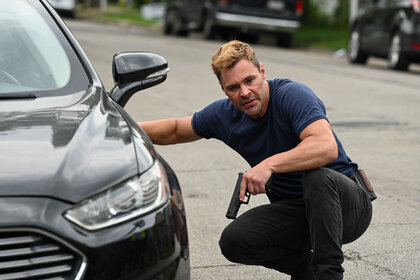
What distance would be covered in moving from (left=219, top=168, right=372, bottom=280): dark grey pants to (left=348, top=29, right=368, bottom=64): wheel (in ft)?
48.6

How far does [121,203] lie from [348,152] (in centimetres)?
550

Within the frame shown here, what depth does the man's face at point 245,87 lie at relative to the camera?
12.6ft

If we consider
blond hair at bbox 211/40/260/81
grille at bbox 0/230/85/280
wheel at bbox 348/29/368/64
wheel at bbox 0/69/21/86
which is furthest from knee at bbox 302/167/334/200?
wheel at bbox 348/29/368/64

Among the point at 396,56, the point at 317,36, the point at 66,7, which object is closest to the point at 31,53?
the point at 396,56

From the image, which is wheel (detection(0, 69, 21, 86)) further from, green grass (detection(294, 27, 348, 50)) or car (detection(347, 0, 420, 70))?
green grass (detection(294, 27, 348, 50))

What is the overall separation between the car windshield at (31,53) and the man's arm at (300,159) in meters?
0.76

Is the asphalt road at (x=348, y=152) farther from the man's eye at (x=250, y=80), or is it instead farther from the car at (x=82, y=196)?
the car at (x=82, y=196)

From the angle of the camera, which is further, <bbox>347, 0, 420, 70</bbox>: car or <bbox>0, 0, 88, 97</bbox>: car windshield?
<bbox>347, 0, 420, 70</bbox>: car

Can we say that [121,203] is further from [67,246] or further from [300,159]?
[300,159]

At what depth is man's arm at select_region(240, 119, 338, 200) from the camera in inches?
145

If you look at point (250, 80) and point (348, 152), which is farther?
point (348, 152)

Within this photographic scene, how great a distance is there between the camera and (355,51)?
1867cm

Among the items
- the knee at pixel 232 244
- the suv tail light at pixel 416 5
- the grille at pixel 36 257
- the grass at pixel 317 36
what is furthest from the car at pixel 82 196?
the grass at pixel 317 36

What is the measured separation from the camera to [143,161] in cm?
292
